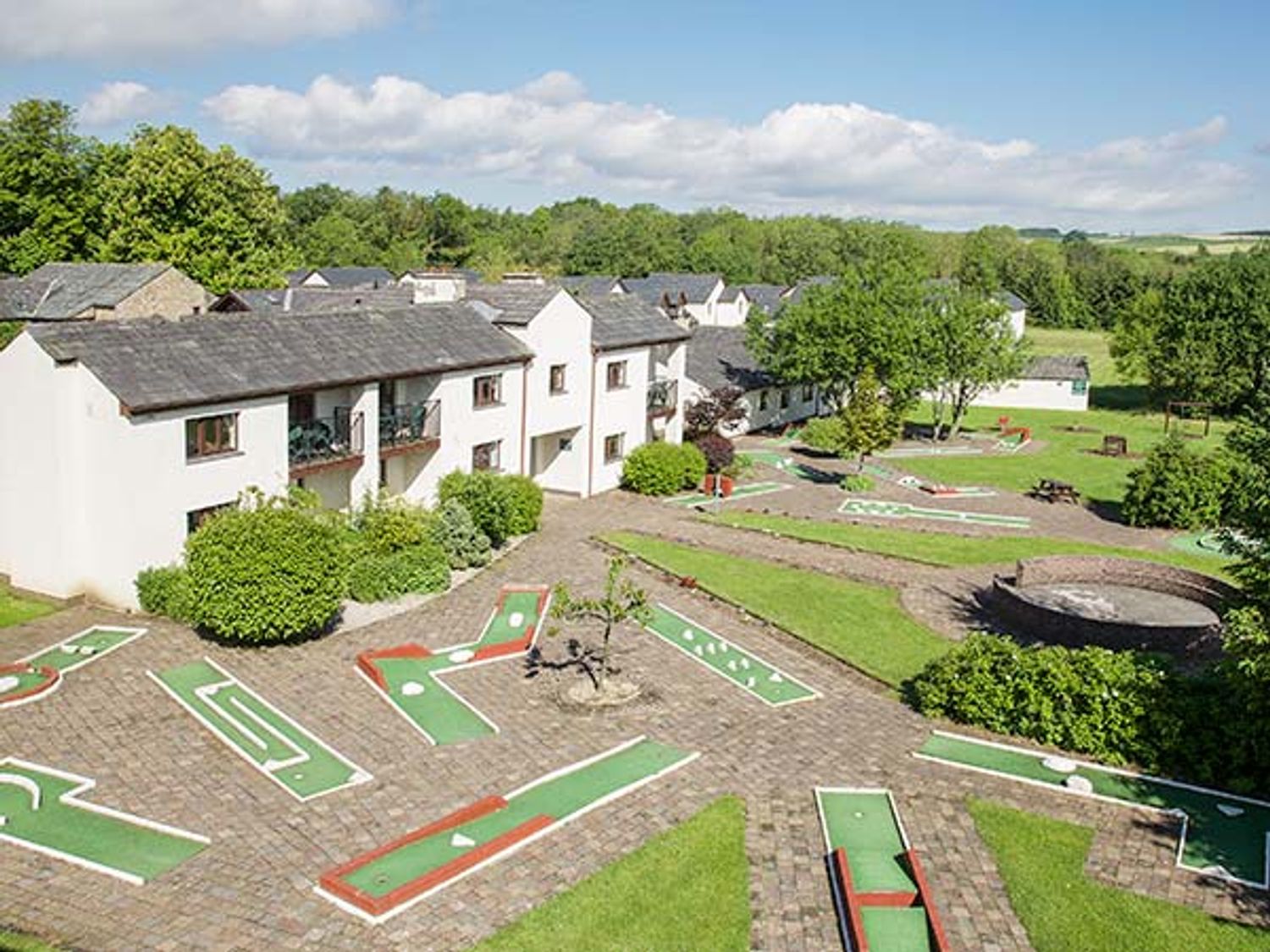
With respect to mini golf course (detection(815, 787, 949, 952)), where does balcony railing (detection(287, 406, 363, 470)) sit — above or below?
above

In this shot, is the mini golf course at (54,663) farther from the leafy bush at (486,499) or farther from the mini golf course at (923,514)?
the mini golf course at (923,514)

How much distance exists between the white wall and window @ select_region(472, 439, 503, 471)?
148ft

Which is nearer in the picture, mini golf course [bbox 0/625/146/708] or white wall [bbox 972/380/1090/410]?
mini golf course [bbox 0/625/146/708]

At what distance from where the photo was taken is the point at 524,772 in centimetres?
1855

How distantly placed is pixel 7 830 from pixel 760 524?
82.9ft

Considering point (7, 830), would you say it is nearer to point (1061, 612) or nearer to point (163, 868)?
point (163, 868)

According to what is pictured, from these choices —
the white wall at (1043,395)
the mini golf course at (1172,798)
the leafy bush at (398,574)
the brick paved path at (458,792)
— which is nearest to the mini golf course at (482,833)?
the brick paved path at (458,792)

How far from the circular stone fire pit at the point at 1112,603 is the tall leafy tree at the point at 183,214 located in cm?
4877

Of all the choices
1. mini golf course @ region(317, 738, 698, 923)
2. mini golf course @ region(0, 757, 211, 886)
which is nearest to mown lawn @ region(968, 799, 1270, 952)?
mini golf course @ region(317, 738, 698, 923)

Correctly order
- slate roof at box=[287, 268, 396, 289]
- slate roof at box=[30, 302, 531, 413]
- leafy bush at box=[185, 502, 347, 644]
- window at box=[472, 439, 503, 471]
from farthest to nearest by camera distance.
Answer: slate roof at box=[287, 268, 396, 289], window at box=[472, 439, 503, 471], slate roof at box=[30, 302, 531, 413], leafy bush at box=[185, 502, 347, 644]

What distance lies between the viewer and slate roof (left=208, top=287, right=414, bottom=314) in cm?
4353

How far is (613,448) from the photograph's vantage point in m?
43.8

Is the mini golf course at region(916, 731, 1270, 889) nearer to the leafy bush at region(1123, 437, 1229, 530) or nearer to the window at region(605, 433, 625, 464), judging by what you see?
the leafy bush at region(1123, 437, 1229, 530)

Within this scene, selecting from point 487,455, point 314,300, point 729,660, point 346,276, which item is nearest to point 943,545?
point 729,660
